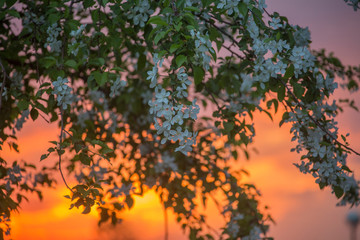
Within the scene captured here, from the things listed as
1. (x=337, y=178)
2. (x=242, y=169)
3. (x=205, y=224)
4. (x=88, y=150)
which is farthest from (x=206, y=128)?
(x=88, y=150)

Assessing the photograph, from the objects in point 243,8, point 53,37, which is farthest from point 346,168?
point 53,37

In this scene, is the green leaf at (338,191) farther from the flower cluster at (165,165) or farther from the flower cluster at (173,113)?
the flower cluster at (165,165)

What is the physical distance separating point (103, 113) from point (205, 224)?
4.59 feet

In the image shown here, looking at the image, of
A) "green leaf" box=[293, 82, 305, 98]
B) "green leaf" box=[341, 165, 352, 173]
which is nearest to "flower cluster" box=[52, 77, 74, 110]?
"green leaf" box=[293, 82, 305, 98]

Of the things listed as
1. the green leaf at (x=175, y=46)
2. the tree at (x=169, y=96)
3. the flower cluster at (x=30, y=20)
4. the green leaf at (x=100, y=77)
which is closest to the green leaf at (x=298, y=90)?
the tree at (x=169, y=96)

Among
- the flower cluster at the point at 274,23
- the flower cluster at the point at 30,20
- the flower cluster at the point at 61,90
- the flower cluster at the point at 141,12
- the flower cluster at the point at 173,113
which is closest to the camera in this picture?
the flower cluster at the point at 173,113

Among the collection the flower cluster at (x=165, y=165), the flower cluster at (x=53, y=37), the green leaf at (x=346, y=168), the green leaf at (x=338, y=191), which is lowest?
the green leaf at (x=338, y=191)

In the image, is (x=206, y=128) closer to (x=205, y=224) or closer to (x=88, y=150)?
(x=205, y=224)

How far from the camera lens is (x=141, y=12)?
8.00 feet

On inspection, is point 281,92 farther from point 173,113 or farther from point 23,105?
point 23,105

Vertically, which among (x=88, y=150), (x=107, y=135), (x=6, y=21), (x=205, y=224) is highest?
(x=6, y=21)

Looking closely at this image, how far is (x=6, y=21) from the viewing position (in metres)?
3.33

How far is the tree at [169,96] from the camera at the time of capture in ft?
6.78

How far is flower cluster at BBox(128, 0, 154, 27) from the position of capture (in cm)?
241
